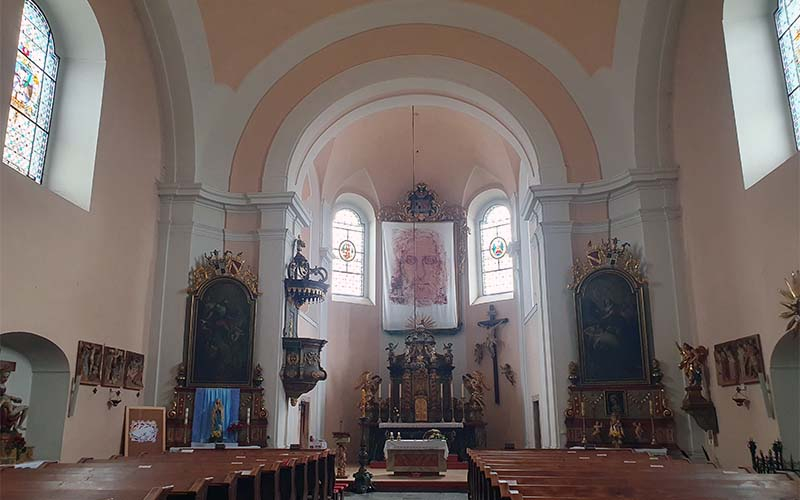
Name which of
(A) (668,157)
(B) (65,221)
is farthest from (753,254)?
(B) (65,221)

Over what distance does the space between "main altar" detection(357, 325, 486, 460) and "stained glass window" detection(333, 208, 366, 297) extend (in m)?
2.45

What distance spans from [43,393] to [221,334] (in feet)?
11.2

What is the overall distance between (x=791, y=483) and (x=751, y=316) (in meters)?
4.58

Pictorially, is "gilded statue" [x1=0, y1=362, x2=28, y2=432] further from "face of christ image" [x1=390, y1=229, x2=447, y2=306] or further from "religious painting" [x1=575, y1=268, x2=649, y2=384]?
"face of christ image" [x1=390, y1=229, x2=447, y2=306]

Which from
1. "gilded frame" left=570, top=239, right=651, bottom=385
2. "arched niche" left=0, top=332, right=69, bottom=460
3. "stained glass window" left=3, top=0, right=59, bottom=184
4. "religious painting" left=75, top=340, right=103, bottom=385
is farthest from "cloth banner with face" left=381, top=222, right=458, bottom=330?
"stained glass window" left=3, top=0, right=59, bottom=184

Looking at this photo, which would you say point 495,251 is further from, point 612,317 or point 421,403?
point 612,317

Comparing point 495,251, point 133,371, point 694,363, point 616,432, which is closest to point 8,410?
point 133,371

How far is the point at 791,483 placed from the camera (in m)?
4.73

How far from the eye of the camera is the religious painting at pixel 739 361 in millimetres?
8648

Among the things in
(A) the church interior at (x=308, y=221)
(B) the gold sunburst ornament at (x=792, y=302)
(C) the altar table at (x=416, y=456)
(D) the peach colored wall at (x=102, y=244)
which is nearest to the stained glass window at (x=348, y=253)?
(A) the church interior at (x=308, y=221)

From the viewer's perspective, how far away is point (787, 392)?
8273mm

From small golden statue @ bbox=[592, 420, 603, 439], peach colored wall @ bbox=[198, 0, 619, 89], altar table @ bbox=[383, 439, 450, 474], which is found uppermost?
peach colored wall @ bbox=[198, 0, 619, 89]

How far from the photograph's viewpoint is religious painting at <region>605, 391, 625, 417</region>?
11078mm

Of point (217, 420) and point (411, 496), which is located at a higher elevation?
point (217, 420)
